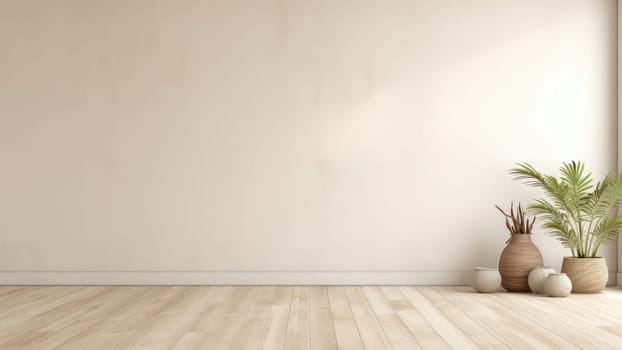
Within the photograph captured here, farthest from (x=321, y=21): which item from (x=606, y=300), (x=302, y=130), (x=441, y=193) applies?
(x=606, y=300)

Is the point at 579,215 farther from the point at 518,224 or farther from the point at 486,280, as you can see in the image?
the point at 486,280

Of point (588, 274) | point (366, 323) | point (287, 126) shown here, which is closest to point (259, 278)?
point (287, 126)

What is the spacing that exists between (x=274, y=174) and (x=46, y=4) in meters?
2.22

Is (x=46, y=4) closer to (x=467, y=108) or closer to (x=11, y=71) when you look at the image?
(x=11, y=71)

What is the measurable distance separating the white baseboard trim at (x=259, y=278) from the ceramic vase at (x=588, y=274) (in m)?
0.75

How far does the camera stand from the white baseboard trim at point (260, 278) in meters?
4.87

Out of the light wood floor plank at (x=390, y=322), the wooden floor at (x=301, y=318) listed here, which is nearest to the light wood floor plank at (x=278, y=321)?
the wooden floor at (x=301, y=318)

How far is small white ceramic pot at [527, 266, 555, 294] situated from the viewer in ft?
14.4

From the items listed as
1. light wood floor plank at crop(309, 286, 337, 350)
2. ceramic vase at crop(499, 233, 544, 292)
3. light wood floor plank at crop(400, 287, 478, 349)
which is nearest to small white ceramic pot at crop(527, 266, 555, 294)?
ceramic vase at crop(499, 233, 544, 292)

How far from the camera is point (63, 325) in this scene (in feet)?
11.0

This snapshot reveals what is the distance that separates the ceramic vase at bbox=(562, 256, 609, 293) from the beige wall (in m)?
0.40

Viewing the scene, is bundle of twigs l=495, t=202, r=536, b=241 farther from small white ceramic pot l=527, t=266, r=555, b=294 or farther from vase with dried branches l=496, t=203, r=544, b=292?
small white ceramic pot l=527, t=266, r=555, b=294

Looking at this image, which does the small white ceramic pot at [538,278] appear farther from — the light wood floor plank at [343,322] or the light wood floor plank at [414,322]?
the light wood floor plank at [343,322]

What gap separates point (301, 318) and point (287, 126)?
6.01ft
